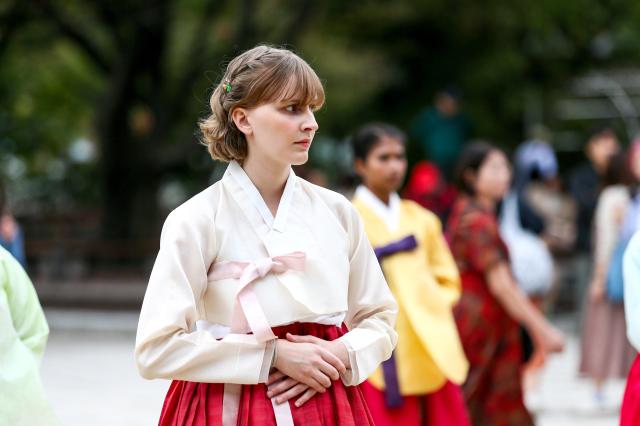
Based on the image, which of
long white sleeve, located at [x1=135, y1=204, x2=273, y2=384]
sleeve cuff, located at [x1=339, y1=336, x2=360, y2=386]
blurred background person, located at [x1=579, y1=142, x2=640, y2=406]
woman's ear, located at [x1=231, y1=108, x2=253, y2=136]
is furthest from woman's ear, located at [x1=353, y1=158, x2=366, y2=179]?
blurred background person, located at [x1=579, y1=142, x2=640, y2=406]

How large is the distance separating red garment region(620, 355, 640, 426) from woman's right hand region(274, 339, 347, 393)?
1224mm

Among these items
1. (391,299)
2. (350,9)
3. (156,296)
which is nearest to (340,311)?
(391,299)

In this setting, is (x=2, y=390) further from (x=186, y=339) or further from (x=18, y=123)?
(x=18, y=123)

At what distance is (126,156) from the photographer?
51.0 ft

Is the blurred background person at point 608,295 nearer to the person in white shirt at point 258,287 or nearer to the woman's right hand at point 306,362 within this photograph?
the person in white shirt at point 258,287

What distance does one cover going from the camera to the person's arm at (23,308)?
12.8 feet

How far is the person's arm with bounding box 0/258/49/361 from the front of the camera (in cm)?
391

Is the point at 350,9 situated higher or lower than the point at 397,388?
higher

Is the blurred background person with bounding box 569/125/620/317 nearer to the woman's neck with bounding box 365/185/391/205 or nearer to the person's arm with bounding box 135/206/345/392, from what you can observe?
the woman's neck with bounding box 365/185/391/205

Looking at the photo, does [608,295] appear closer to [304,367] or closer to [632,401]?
[632,401]

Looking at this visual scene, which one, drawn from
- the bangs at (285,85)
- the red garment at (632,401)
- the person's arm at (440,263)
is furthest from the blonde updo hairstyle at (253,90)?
the person's arm at (440,263)

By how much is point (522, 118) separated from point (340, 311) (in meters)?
18.3

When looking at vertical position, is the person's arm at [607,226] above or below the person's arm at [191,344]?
above

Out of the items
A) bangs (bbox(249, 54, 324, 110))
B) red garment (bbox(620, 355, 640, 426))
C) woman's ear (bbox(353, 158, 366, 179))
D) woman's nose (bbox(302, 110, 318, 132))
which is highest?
woman's ear (bbox(353, 158, 366, 179))
